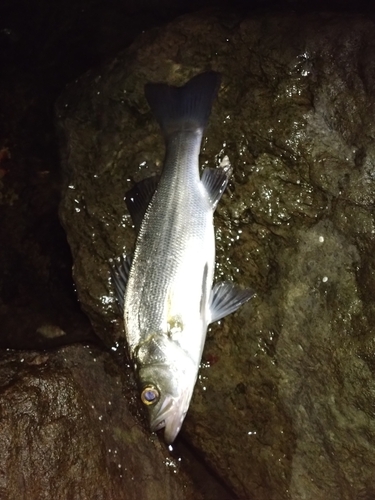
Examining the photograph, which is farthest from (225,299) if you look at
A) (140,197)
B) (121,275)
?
(140,197)

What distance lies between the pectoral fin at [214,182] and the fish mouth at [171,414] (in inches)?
48.2

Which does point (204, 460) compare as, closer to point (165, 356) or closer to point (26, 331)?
point (165, 356)

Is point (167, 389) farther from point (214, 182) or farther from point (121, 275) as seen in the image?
point (214, 182)

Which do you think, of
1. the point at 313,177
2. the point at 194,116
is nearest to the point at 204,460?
the point at 313,177

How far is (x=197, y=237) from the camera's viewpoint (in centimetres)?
277

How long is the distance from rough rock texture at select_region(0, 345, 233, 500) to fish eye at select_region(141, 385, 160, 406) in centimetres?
89

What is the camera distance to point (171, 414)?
2.51m

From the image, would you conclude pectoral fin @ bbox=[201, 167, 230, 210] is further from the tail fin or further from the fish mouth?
the fish mouth

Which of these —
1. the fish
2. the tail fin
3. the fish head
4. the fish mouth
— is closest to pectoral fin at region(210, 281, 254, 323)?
the fish

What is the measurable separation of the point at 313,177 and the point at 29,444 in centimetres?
245

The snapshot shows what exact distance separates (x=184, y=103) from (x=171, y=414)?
1.90m

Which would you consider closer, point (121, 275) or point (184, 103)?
point (121, 275)

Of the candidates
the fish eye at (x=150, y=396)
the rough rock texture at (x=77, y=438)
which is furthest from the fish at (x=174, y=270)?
the rough rock texture at (x=77, y=438)

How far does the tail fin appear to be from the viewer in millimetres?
2986
